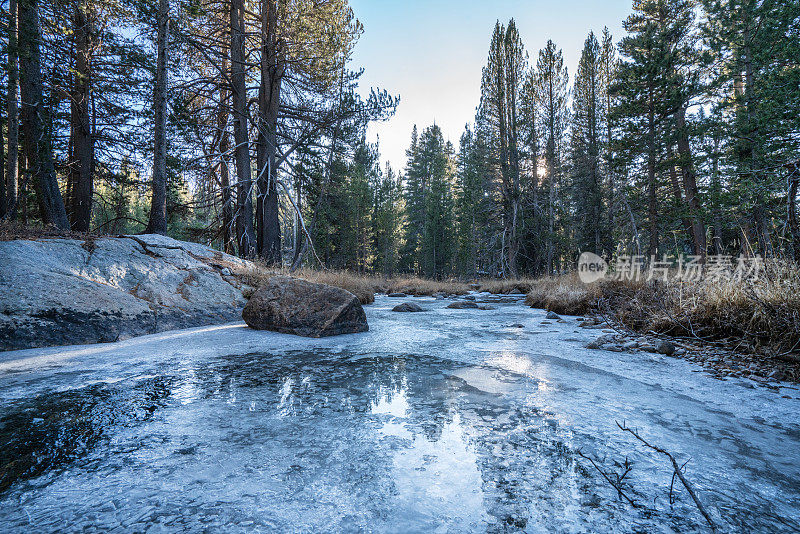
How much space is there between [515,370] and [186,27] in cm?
1085

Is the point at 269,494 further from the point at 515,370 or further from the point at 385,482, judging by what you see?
the point at 515,370

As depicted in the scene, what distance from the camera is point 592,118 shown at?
19.4 metres

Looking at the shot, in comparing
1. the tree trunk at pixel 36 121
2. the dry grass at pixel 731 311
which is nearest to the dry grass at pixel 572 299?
the dry grass at pixel 731 311

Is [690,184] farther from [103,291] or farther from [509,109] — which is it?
[103,291]

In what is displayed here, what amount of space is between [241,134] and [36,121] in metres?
4.07

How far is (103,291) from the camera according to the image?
12.2 feet

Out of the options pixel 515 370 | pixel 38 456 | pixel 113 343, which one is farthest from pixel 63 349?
pixel 515 370

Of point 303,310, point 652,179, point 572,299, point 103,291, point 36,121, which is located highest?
point 652,179

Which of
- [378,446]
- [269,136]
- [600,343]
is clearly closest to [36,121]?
[269,136]

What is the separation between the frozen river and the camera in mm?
951

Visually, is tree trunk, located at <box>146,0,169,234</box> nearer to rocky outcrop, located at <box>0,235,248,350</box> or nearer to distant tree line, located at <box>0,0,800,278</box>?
distant tree line, located at <box>0,0,800,278</box>

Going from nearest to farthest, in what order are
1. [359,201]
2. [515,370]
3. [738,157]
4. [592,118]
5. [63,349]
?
[515,370]
[63,349]
[738,157]
[592,118]
[359,201]

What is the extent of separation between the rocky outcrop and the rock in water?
0.99m

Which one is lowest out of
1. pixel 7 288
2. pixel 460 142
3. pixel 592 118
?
pixel 7 288
